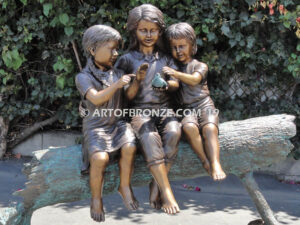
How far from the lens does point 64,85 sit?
4.72 meters

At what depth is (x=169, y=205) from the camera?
225 centimetres

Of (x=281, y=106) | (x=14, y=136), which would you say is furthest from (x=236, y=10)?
(x=14, y=136)

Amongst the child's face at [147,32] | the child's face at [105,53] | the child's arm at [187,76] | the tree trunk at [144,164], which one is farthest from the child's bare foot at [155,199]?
the child's face at [147,32]

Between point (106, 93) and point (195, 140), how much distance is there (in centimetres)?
73

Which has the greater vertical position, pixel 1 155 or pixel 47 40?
pixel 47 40

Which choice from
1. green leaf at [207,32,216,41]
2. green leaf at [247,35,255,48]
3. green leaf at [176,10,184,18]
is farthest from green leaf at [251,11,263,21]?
green leaf at [176,10,184,18]

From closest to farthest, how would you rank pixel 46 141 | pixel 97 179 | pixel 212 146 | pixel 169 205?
pixel 169 205
pixel 97 179
pixel 212 146
pixel 46 141

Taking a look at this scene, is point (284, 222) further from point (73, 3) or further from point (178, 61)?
Answer: point (73, 3)

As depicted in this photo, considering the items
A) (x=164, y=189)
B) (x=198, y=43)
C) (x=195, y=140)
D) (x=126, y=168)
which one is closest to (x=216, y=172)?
(x=195, y=140)

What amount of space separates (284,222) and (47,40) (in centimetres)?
389

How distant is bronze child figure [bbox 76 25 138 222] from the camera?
235 centimetres

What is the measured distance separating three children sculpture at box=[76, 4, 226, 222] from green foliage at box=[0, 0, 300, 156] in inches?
63.4

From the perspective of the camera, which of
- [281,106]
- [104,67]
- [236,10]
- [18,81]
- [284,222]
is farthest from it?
[18,81]

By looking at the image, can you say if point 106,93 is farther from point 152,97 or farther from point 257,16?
point 257,16
